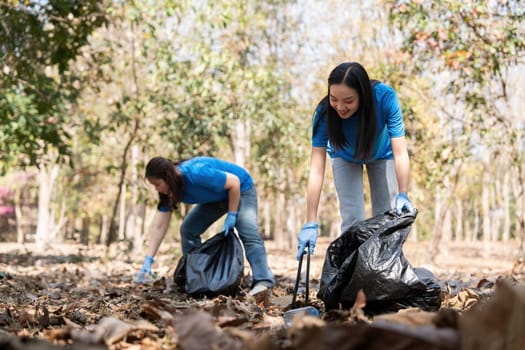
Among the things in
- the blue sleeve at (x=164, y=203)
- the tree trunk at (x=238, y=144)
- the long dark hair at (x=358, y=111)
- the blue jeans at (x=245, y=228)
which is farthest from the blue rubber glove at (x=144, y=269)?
the tree trunk at (x=238, y=144)

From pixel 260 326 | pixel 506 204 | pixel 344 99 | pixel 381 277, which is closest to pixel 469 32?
pixel 344 99

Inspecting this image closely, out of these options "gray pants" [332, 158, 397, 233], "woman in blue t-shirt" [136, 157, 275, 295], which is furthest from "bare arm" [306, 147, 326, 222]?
"woman in blue t-shirt" [136, 157, 275, 295]

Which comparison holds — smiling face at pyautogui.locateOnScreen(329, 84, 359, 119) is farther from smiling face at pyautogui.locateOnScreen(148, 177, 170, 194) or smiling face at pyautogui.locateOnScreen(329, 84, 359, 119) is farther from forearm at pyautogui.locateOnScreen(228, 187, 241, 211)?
smiling face at pyautogui.locateOnScreen(148, 177, 170, 194)

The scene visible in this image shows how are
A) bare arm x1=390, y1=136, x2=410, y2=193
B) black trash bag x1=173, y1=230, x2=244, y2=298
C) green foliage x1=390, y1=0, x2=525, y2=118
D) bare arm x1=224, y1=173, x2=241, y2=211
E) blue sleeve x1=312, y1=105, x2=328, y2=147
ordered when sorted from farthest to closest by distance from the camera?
green foliage x1=390, y1=0, x2=525, y2=118, bare arm x1=224, y1=173, x2=241, y2=211, black trash bag x1=173, y1=230, x2=244, y2=298, blue sleeve x1=312, y1=105, x2=328, y2=147, bare arm x1=390, y1=136, x2=410, y2=193

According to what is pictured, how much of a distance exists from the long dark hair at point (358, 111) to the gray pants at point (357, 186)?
0.26 m

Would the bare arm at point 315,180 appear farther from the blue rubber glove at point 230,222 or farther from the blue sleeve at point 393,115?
the blue rubber glove at point 230,222

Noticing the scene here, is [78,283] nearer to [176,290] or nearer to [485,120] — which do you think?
[176,290]

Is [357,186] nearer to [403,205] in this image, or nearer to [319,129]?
[319,129]

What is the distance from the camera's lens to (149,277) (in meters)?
5.57

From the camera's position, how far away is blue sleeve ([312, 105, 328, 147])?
3.47 meters

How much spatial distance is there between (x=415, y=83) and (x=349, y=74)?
23.9ft

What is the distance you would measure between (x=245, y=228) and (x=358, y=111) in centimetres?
190

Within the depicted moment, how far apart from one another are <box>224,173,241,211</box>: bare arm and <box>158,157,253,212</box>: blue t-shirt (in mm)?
40

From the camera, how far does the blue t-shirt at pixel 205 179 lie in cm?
460
